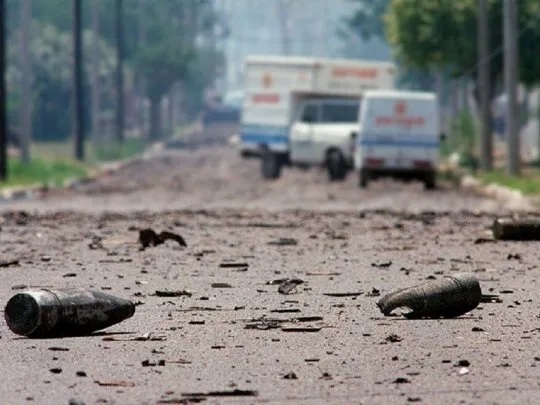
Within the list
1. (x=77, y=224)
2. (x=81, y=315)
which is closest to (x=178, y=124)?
(x=77, y=224)

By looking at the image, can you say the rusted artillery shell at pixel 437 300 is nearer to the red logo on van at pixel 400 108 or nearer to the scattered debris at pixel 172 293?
the scattered debris at pixel 172 293

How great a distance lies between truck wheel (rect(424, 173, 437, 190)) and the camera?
4334 cm

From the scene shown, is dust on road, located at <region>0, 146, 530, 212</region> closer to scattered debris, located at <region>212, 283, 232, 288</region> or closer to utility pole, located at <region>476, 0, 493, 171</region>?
utility pole, located at <region>476, 0, 493, 171</region>

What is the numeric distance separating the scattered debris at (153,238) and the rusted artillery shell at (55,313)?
869 cm

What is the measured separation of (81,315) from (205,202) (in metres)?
23.2

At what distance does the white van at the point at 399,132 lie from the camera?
42.8m

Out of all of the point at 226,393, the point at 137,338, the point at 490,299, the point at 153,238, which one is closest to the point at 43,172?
the point at 153,238

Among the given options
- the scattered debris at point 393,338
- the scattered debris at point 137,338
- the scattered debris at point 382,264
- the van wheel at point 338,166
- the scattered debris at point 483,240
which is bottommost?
the van wheel at point 338,166

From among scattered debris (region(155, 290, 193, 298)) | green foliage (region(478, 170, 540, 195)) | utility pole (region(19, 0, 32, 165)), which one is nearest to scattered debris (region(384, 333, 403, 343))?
scattered debris (region(155, 290, 193, 298))

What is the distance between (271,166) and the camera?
51.6 m

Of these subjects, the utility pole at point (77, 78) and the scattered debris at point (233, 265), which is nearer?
the scattered debris at point (233, 265)

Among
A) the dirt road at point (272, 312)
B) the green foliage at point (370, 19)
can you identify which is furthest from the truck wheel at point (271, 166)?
the green foliage at point (370, 19)

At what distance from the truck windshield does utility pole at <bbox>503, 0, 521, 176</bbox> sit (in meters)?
4.85

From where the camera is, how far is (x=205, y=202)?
35625 mm
